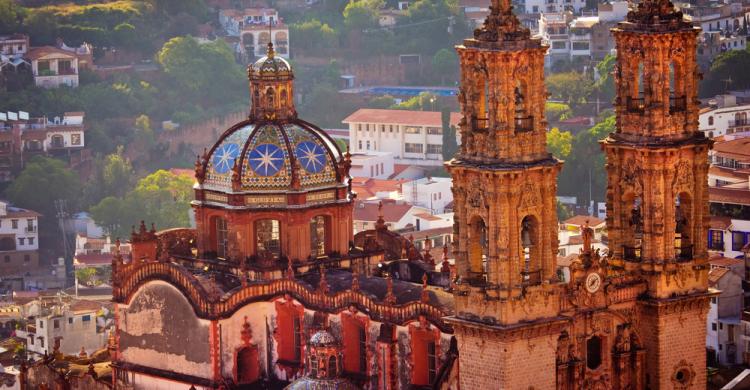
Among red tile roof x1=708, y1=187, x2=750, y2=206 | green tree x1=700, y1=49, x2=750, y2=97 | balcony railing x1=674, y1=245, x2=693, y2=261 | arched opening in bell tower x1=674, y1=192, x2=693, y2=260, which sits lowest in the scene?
red tile roof x1=708, y1=187, x2=750, y2=206

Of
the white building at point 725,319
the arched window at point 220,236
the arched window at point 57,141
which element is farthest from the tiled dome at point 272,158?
the arched window at point 57,141

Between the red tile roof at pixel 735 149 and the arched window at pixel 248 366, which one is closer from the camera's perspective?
the arched window at pixel 248 366

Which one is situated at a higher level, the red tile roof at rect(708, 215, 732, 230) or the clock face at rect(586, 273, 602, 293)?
the clock face at rect(586, 273, 602, 293)

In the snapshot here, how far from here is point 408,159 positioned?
7018 inches

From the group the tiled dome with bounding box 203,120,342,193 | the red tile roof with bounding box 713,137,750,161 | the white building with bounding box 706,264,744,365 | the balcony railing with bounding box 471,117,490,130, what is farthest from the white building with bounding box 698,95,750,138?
the balcony railing with bounding box 471,117,490,130

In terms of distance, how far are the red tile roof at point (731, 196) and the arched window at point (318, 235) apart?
104 feet

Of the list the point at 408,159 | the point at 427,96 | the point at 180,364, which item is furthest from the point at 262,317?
the point at 427,96

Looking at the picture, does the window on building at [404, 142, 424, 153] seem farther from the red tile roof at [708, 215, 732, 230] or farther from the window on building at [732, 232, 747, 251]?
the window on building at [732, 232, 747, 251]

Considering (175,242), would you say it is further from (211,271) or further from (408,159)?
(408,159)

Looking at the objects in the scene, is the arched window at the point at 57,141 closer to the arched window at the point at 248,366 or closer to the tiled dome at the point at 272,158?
the tiled dome at the point at 272,158

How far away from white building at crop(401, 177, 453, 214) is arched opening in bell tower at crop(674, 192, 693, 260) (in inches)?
2653

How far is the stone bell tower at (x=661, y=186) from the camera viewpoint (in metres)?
84.1

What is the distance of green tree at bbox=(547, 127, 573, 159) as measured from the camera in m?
158

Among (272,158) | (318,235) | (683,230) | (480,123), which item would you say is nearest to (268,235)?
(318,235)
